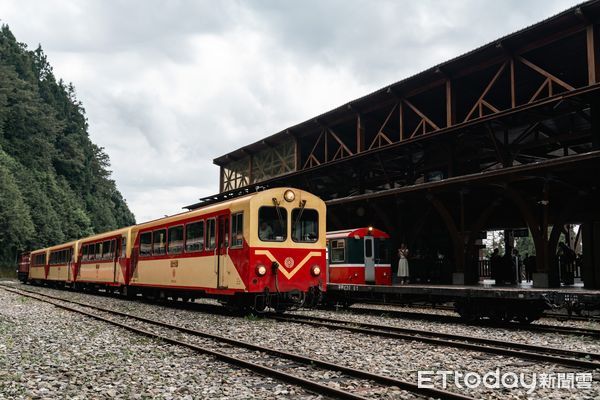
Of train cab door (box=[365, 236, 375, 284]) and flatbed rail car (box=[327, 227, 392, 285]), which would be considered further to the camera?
train cab door (box=[365, 236, 375, 284])

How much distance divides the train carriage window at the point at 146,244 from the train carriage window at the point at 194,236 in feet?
11.1

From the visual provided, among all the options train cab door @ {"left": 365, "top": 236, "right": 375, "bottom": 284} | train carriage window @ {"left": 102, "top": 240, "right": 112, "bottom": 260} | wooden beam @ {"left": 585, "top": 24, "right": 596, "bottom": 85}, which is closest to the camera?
wooden beam @ {"left": 585, "top": 24, "right": 596, "bottom": 85}

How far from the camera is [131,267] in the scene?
20.8 metres

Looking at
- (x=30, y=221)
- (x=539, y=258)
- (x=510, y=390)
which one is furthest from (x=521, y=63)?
(x=30, y=221)

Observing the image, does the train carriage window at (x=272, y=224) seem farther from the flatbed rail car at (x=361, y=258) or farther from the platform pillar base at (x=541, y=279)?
the platform pillar base at (x=541, y=279)

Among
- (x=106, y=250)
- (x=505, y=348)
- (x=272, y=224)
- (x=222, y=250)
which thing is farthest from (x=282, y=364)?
(x=106, y=250)

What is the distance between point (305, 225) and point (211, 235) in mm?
2566

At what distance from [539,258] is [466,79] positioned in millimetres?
7742

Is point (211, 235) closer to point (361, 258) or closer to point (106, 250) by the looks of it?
point (361, 258)

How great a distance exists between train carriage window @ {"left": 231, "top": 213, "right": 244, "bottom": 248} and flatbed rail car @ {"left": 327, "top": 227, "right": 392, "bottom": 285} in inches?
259

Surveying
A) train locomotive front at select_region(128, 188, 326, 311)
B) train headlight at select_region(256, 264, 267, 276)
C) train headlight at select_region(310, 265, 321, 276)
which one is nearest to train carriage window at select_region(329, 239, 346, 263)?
train locomotive front at select_region(128, 188, 326, 311)

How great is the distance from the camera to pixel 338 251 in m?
20.2

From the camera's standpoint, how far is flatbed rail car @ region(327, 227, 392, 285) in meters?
19.5

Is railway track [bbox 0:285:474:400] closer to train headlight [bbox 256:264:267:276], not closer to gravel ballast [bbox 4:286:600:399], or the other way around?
gravel ballast [bbox 4:286:600:399]
